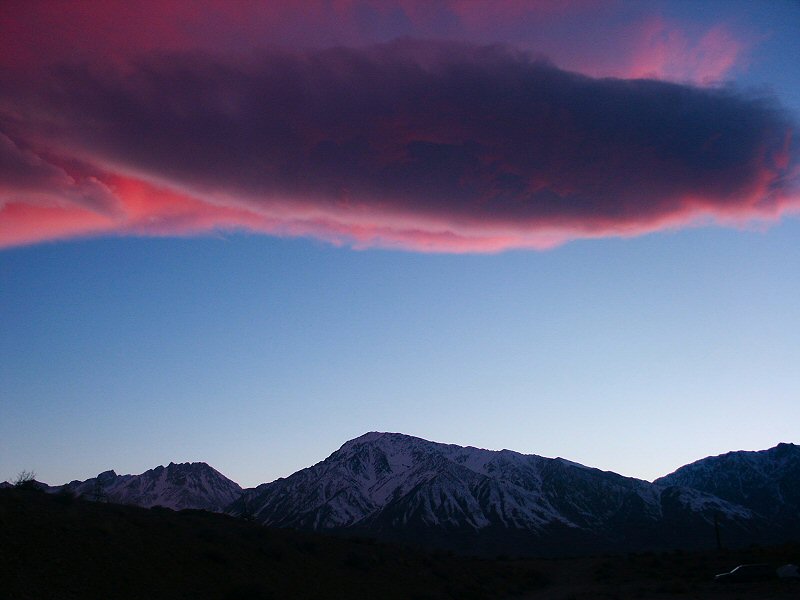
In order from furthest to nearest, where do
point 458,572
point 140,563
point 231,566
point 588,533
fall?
point 588,533 < point 458,572 < point 231,566 < point 140,563

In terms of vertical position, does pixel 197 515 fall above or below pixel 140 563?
above

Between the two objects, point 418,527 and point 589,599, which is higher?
point 418,527

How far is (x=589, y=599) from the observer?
40.5 m

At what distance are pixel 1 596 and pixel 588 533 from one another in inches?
7455

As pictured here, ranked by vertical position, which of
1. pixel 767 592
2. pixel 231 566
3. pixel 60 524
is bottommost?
pixel 767 592

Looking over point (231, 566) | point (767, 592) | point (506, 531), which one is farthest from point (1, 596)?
point (506, 531)

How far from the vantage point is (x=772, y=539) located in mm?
160000

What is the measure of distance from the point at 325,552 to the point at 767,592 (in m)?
27.2

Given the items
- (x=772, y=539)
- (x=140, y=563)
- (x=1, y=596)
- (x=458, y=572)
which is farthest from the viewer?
(x=772, y=539)

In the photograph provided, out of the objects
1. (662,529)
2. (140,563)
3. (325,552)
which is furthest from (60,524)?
(662,529)

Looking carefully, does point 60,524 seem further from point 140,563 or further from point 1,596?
point 1,596

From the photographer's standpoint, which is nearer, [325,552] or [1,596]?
[1,596]

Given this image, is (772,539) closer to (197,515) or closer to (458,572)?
(458,572)

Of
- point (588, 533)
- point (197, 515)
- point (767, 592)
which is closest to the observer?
point (767, 592)
